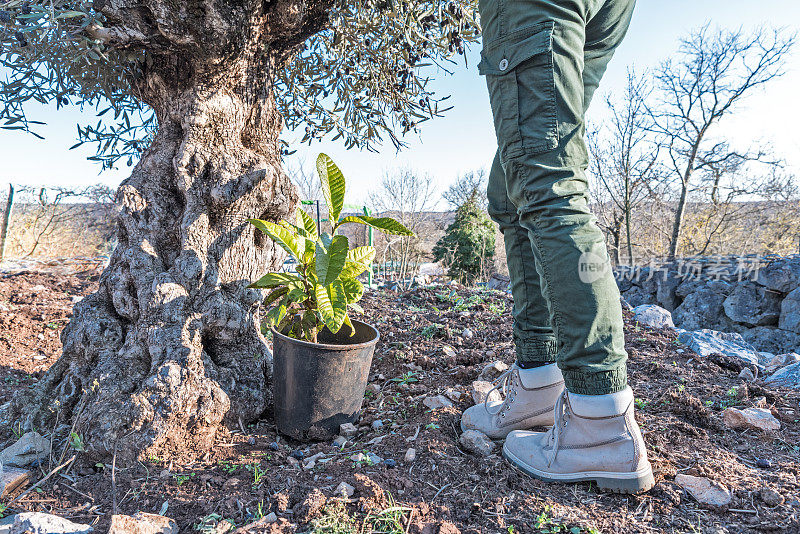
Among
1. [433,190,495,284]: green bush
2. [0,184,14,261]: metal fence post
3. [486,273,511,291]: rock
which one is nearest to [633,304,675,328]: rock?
[486,273,511,291]: rock

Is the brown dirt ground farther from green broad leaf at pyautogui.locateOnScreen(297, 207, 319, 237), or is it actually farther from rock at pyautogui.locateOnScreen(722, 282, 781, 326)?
rock at pyautogui.locateOnScreen(722, 282, 781, 326)

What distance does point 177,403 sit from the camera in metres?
1.65

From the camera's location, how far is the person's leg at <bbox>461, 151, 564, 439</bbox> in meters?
1.64

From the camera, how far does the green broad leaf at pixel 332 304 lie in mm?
1654

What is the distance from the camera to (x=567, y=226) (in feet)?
4.20

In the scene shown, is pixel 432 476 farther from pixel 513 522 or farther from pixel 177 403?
pixel 177 403

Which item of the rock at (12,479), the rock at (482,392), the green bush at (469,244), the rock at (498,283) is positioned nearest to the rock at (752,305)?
the rock at (498,283)

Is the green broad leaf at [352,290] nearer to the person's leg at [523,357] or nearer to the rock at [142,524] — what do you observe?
the person's leg at [523,357]

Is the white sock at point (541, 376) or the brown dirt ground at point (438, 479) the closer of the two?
the brown dirt ground at point (438, 479)

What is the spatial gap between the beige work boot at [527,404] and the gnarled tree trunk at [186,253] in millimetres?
1029

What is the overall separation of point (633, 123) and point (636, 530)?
18658 mm

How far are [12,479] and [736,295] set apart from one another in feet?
28.6

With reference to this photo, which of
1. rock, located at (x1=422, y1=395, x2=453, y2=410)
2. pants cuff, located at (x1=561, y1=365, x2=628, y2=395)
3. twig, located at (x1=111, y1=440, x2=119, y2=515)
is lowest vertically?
twig, located at (x1=111, y1=440, x2=119, y2=515)

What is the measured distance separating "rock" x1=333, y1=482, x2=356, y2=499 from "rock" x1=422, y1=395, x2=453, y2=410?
0.71 metres
